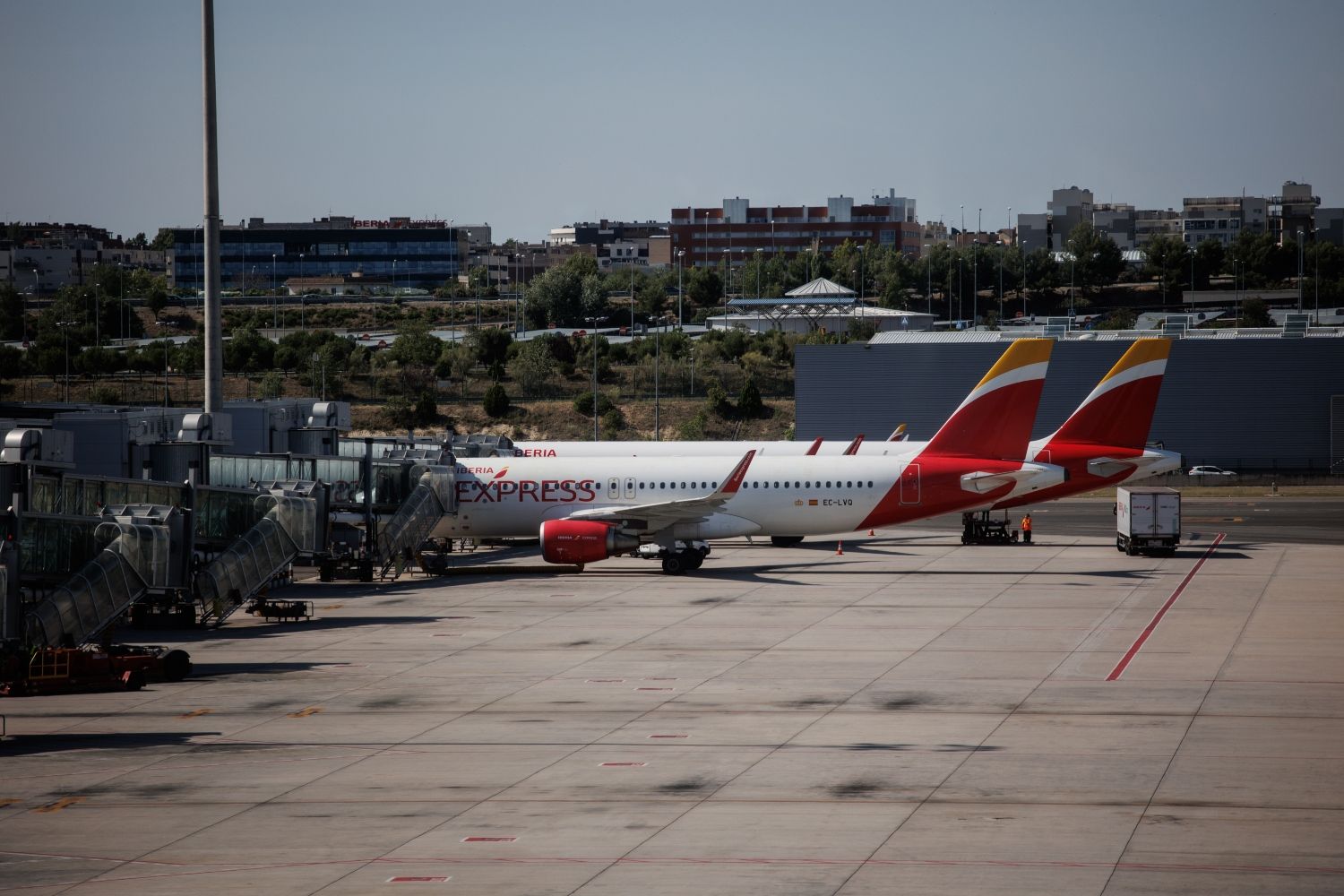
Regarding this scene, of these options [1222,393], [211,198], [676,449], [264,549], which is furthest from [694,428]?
[264,549]

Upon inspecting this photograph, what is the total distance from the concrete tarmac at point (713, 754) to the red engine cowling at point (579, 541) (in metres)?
6.40

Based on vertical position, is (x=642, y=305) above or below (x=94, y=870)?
above

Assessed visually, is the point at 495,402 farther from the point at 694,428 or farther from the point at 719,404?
the point at 719,404

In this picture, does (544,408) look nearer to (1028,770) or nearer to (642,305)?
(642,305)

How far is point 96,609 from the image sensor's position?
3569cm

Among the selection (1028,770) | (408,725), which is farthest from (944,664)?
(408,725)

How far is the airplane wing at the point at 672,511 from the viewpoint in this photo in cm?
5169

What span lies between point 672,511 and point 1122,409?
17.6 m

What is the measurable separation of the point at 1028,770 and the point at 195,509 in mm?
27858

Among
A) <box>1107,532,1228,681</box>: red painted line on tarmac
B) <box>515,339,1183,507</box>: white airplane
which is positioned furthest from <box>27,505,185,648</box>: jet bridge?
<box>515,339,1183,507</box>: white airplane

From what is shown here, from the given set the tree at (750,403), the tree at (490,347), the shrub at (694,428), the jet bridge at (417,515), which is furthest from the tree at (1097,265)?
the jet bridge at (417,515)

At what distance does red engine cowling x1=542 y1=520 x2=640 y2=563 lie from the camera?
5178 centimetres

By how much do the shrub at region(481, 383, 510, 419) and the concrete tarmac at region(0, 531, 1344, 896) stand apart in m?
78.3

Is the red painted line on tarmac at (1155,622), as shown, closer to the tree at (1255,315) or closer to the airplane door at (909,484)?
the airplane door at (909,484)
